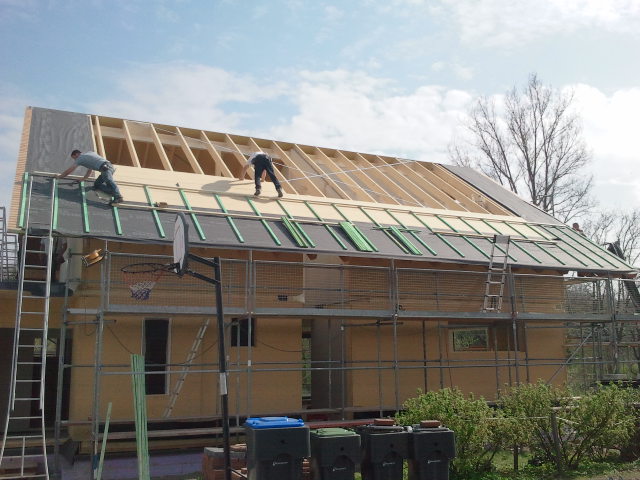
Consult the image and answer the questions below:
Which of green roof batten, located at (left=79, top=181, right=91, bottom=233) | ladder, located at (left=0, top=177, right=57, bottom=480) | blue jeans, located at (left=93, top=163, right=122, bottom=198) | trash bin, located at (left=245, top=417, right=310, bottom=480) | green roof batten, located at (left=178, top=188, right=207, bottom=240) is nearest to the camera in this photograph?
trash bin, located at (left=245, top=417, right=310, bottom=480)

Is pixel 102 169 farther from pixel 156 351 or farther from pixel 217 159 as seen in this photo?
pixel 217 159

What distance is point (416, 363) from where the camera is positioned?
14.0 m

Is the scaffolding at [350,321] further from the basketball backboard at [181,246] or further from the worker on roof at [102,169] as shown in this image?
the basketball backboard at [181,246]

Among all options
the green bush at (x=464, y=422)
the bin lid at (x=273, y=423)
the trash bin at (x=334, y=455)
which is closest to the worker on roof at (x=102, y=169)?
the bin lid at (x=273, y=423)

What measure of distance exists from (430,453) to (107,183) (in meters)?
7.46

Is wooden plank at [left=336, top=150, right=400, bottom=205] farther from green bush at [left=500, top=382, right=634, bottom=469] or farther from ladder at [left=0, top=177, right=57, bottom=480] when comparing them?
ladder at [left=0, top=177, right=57, bottom=480]

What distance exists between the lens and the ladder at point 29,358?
927 centimetres

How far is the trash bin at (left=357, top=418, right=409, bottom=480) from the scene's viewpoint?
7930mm

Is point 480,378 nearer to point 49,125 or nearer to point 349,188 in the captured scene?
point 349,188

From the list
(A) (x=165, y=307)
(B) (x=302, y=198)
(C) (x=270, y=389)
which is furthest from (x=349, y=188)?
(A) (x=165, y=307)

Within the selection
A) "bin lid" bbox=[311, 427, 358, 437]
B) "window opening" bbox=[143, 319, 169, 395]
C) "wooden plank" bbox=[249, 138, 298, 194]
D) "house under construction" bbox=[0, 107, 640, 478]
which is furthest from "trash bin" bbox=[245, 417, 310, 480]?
"wooden plank" bbox=[249, 138, 298, 194]

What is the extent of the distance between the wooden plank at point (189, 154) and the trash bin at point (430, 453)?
8.77 meters

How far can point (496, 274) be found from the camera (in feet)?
44.6

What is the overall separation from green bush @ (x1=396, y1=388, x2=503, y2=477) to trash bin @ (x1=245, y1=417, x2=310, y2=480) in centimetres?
249
